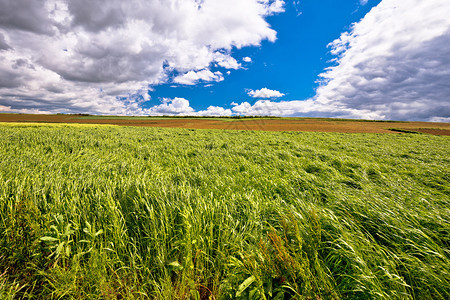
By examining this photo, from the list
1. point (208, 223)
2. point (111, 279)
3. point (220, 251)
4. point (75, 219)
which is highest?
point (75, 219)

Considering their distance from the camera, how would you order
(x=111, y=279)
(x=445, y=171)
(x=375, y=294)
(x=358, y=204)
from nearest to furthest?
(x=375, y=294)
(x=111, y=279)
(x=358, y=204)
(x=445, y=171)

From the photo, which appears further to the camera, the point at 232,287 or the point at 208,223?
the point at 208,223

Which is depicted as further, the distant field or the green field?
the distant field

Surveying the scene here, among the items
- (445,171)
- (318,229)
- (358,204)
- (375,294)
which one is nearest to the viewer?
(375,294)

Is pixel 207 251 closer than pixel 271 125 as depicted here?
Yes

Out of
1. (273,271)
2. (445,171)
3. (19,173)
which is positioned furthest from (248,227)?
(445,171)

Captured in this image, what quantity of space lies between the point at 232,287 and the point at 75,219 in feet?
7.08

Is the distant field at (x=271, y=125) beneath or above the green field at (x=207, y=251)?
above

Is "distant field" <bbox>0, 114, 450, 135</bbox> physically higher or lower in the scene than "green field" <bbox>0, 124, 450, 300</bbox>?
higher

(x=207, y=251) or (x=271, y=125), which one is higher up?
(x=271, y=125)

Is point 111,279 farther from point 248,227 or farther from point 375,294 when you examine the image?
point 375,294

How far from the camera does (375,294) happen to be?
1.48 metres

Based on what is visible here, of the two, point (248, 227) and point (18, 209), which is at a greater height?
point (18, 209)

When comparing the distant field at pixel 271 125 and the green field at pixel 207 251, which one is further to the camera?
the distant field at pixel 271 125
